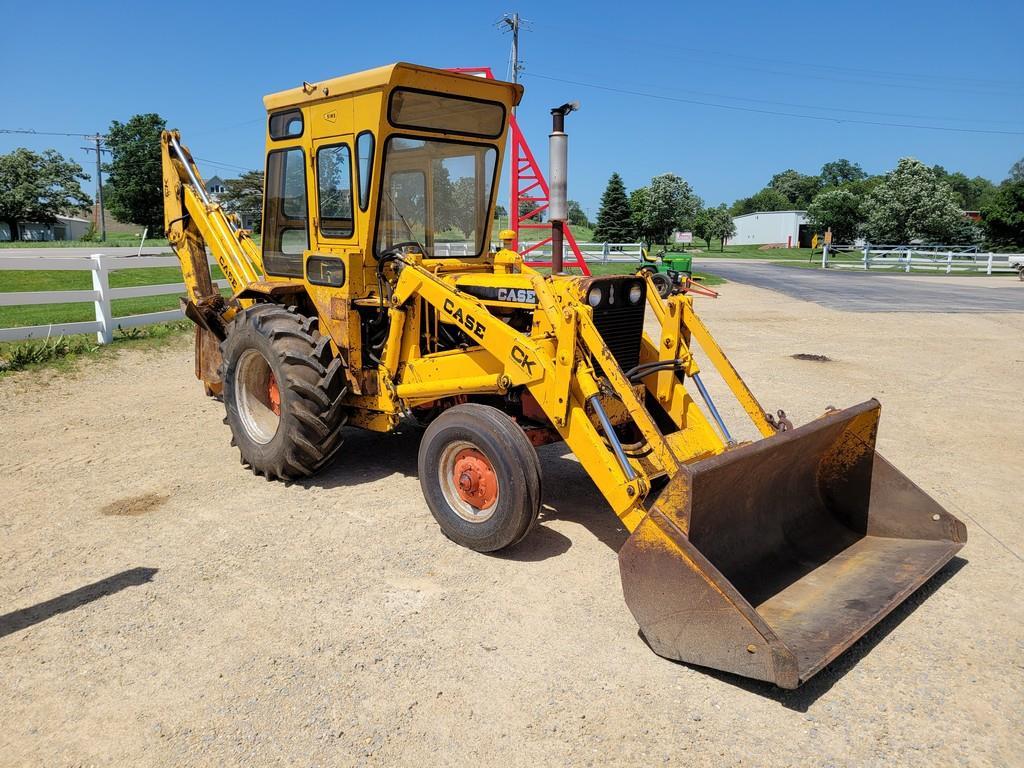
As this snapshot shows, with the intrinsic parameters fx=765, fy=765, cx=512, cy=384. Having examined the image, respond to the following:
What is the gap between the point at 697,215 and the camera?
227 ft

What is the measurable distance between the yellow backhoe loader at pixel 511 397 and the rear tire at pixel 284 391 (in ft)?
0.06

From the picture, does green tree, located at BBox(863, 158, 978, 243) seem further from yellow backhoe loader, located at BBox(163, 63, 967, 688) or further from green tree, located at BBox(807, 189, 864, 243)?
yellow backhoe loader, located at BBox(163, 63, 967, 688)

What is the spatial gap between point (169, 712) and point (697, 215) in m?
70.3

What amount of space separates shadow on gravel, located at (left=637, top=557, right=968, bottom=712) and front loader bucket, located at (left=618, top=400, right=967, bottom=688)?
15 cm

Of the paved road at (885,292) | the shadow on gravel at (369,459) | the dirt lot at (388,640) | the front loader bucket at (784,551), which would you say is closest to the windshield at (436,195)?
the shadow on gravel at (369,459)

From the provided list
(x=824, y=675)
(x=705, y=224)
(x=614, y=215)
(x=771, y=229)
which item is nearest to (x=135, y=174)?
(x=614, y=215)

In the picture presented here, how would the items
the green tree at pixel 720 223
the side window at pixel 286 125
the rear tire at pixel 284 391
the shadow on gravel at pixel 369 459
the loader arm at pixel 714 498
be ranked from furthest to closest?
the green tree at pixel 720 223, the shadow on gravel at pixel 369 459, the side window at pixel 286 125, the rear tire at pixel 284 391, the loader arm at pixel 714 498

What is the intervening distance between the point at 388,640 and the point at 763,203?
379ft

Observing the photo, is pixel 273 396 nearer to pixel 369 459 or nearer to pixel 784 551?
pixel 369 459

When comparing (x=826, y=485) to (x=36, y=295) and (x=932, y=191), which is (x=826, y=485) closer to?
(x=36, y=295)

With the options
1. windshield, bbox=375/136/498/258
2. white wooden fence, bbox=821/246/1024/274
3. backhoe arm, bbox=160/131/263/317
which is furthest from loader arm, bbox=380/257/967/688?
white wooden fence, bbox=821/246/1024/274

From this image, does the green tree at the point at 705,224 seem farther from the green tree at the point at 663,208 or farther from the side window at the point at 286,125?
the side window at the point at 286,125

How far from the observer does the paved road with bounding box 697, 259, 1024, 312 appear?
60.5 feet

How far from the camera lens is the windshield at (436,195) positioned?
5586 mm
